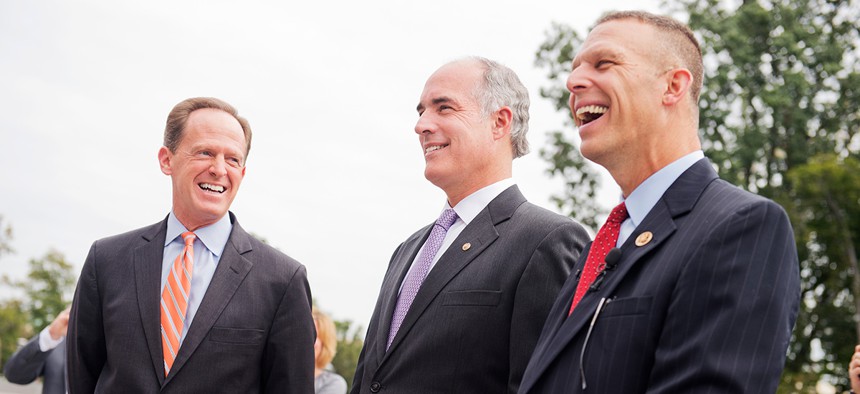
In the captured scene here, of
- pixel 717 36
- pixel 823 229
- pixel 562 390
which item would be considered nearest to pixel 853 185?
pixel 823 229

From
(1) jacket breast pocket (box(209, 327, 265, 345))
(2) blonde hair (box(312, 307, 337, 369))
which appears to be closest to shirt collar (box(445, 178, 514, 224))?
(1) jacket breast pocket (box(209, 327, 265, 345))

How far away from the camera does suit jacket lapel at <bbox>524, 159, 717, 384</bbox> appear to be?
9.16 feet

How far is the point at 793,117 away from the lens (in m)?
29.2

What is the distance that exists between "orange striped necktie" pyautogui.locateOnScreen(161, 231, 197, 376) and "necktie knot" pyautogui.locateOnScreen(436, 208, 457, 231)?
1.26 metres

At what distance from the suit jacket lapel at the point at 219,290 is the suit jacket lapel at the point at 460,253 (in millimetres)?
1024

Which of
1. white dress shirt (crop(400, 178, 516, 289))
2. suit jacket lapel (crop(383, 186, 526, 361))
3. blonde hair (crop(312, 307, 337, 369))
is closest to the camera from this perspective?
suit jacket lapel (crop(383, 186, 526, 361))

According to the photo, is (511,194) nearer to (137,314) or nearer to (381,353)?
(381,353)

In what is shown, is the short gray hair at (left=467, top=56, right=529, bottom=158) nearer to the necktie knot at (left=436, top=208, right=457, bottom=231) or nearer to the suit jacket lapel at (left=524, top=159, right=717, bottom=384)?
the necktie knot at (left=436, top=208, right=457, bottom=231)

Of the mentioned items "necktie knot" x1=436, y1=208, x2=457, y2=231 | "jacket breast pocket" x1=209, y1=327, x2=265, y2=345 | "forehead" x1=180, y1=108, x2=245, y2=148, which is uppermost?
"forehead" x1=180, y1=108, x2=245, y2=148

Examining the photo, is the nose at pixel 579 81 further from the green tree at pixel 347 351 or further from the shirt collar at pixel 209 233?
the green tree at pixel 347 351

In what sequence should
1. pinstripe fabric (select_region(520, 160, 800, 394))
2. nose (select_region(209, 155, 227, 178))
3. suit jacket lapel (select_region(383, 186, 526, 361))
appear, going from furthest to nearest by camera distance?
nose (select_region(209, 155, 227, 178))
suit jacket lapel (select_region(383, 186, 526, 361))
pinstripe fabric (select_region(520, 160, 800, 394))

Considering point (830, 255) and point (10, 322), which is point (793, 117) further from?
point (10, 322)

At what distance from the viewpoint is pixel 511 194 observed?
4.55m

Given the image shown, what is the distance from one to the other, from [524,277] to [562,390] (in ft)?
3.89
